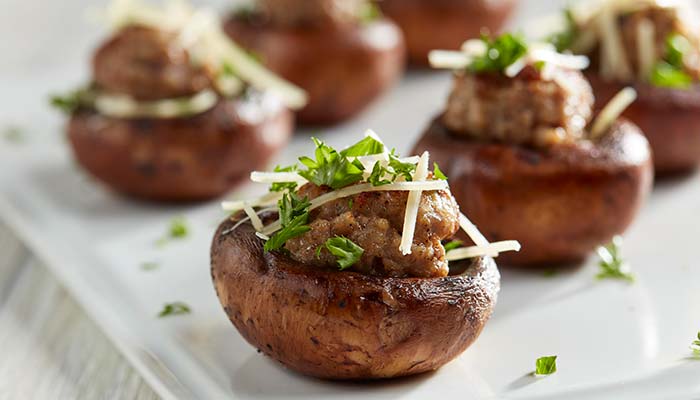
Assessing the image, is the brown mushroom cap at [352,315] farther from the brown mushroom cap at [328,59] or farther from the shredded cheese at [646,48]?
the brown mushroom cap at [328,59]

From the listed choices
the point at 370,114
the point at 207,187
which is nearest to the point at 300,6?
the point at 370,114

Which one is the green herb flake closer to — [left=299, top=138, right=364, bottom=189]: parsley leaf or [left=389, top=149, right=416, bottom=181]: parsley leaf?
[left=389, top=149, right=416, bottom=181]: parsley leaf

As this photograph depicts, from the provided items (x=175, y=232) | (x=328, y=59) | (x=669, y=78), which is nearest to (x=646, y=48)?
(x=669, y=78)

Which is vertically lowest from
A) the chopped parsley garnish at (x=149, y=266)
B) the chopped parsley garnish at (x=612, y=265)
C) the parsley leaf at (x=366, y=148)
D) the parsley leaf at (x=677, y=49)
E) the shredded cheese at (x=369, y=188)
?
the chopped parsley garnish at (x=612, y=265)

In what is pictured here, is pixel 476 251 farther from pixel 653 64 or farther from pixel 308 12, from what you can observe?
pixel 308 12

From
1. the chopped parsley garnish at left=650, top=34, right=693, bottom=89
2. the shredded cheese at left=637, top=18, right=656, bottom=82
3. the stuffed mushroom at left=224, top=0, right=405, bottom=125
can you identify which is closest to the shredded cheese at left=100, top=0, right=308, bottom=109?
the stuffed mushroom at left=224, top=0, right=405, bottom=125

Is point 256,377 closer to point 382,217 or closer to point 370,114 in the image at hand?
point 382,217

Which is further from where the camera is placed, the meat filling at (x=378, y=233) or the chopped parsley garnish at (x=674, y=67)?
the chopped parsley garnish at (x=674, y=67)

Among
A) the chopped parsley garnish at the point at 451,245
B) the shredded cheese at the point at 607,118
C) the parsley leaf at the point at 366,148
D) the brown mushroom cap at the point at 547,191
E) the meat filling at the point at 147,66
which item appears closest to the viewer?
the parsley leaf at the point at 366,148

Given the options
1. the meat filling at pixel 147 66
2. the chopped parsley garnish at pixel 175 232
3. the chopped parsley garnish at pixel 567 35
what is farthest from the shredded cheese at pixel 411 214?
the chopped parsley garnish at pixel 567 35
